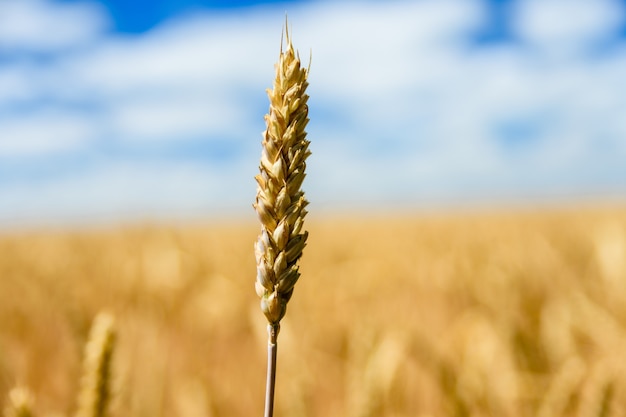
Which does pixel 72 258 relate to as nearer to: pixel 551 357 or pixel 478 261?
pixel 478 261

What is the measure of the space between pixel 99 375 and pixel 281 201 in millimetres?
541

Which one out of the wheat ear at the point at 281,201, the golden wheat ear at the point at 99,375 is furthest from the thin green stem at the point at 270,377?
the golden wheat ear at the point at 99,375

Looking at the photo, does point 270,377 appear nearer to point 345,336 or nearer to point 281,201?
point 281,201

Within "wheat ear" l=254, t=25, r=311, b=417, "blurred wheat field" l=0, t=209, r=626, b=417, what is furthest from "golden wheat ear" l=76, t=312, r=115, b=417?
"wheat ear" l=254, t=25, r=311, b=417

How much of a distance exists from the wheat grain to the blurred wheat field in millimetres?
550

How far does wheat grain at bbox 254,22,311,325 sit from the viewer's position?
597 millimetres

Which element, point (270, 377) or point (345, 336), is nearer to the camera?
point (270, 377)

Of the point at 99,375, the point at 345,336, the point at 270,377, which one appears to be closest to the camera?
the point at 270,377

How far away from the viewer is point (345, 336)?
3309 millimetres

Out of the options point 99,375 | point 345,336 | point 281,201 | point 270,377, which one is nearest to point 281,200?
point 281,201

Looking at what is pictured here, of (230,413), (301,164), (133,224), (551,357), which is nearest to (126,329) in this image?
(230,413)

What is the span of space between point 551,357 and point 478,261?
8.38ft

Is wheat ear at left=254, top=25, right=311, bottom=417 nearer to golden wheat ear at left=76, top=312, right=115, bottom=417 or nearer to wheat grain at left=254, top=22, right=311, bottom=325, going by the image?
wheat grain at left=254, top=22, right=311, bottom=325

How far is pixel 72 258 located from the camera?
19.4 feet
